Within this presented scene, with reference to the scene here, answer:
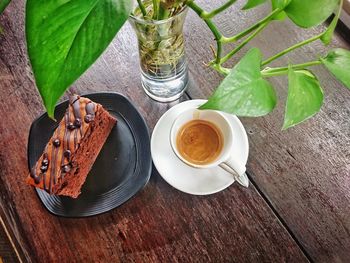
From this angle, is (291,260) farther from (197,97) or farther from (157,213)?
(197,97)

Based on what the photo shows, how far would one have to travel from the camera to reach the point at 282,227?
34.5 inches

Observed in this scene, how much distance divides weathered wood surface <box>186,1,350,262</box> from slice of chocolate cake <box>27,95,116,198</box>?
239 mm

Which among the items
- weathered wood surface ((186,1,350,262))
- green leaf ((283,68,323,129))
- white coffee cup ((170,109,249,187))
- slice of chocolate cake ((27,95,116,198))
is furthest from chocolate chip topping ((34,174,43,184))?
green leaf ((283,68,323,129))

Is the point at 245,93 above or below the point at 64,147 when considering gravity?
above

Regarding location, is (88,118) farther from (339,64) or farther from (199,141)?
(339,64)

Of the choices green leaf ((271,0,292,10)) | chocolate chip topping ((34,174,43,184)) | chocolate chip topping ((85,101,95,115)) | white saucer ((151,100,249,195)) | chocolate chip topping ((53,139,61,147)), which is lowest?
white saucer ((151,100,249,195))

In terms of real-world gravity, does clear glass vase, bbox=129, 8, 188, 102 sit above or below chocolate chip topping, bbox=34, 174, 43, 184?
above

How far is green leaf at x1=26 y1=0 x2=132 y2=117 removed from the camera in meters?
0.48

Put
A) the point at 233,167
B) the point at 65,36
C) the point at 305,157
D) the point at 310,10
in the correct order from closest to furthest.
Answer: the point at 65,36 → the point at 310,10 → the point at 233,167 → the point at 305,157

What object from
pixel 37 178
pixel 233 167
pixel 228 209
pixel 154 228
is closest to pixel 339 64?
pixel 233 167

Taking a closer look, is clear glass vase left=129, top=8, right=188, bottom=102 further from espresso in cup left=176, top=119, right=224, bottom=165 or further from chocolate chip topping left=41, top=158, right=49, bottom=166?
chocolate chip topping left=41, top=158, right=49, bottom=166

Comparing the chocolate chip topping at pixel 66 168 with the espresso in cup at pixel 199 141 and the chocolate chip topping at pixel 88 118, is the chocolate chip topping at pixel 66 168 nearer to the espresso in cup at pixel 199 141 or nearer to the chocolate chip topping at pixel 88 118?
the chocolate chip topping at pixel 88 118

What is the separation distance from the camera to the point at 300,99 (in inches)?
24.9

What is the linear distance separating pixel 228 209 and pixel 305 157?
0.19 metres
